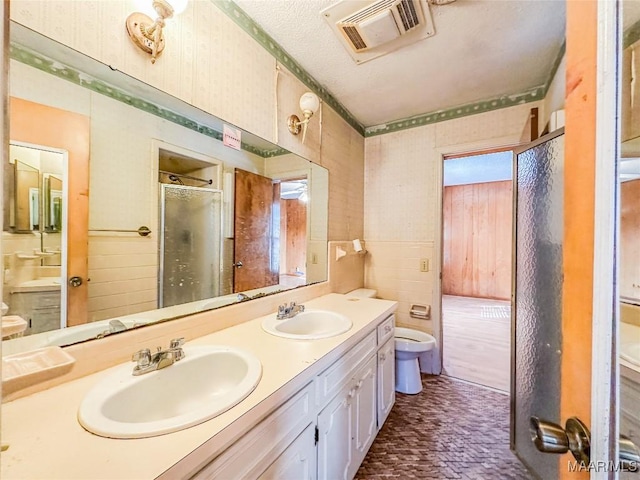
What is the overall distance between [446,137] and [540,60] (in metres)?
0.74

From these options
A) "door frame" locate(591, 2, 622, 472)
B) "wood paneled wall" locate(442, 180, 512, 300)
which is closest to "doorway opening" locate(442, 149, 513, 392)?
"wood paneled wall" locate(442, 180, 512, 300)

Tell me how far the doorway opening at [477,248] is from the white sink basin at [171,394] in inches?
119

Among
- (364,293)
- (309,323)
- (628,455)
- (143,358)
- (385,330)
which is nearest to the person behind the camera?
(628,455)

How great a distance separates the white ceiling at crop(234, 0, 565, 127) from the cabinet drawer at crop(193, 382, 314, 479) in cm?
175

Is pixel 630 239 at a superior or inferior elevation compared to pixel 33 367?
superior

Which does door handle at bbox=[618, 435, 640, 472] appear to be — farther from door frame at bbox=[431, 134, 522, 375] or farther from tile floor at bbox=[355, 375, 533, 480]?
door frame at bbox=[431, 134, 522, 375]

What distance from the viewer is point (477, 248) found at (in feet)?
16.6

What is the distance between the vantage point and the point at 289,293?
164 cm

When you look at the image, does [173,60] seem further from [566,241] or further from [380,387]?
[380,387]

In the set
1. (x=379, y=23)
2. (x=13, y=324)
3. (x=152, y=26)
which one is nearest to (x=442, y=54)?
(x=379, y=23)

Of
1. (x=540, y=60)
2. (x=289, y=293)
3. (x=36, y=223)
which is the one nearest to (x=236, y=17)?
(x=36, y=223)

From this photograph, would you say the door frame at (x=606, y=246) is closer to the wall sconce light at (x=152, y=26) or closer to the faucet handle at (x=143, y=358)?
the faucet handle at (x=143, y=358)

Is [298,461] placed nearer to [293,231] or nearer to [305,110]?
[293,231]

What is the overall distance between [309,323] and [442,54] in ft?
6.02
